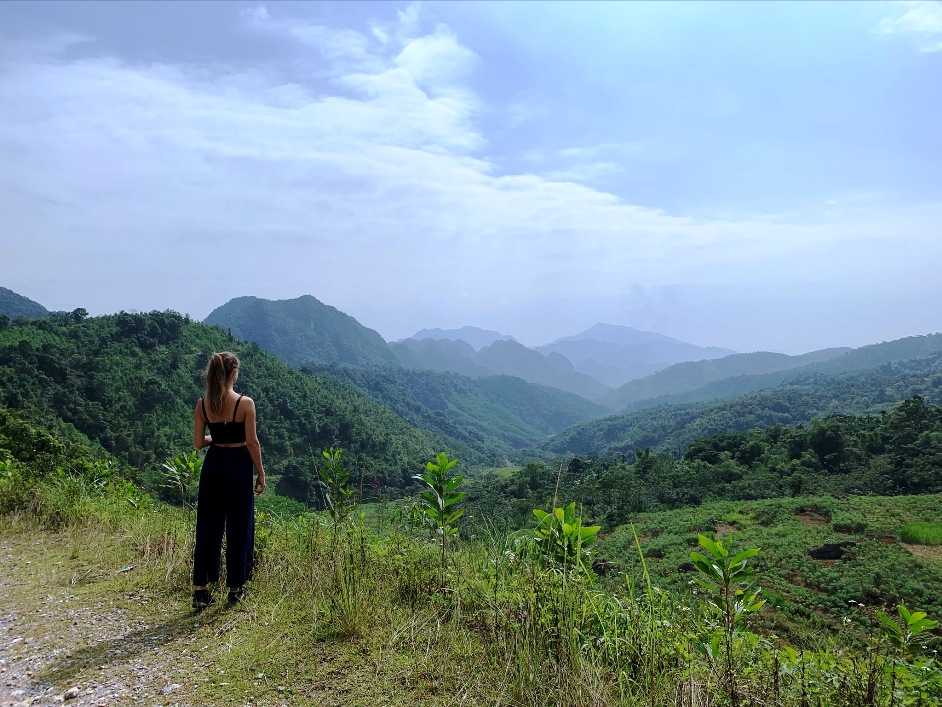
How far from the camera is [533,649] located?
2.41 m

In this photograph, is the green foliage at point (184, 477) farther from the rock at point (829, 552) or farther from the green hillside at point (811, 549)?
the rock at point (829, 552)

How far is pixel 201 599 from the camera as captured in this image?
3416mm

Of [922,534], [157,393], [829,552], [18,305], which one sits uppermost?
[18,305]

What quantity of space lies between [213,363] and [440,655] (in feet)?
7.74

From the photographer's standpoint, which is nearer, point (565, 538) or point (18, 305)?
point (565, 538)

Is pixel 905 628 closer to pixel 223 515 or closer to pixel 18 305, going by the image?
pixel 223 515

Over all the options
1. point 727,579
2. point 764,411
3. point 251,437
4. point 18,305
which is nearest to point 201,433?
point 251,437

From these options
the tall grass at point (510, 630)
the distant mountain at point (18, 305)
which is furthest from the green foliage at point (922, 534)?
the distant mountain at point (18, 305)

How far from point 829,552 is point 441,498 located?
28.3m

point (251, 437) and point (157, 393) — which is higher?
point (251, 437)

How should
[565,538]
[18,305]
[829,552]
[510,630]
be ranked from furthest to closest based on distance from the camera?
[18,305] < [829,552] < [565,538] < [510,630]

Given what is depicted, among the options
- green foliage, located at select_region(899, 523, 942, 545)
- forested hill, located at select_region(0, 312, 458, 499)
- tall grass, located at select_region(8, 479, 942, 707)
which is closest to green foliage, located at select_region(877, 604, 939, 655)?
tall grass, located at select_region(8, 479, 942, 707)

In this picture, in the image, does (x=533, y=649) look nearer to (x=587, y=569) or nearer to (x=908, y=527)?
(x=587, y=569)

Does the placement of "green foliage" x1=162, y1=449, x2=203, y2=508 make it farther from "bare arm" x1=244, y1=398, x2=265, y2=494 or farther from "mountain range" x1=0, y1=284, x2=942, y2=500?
"mountain range" x1=0, y1=284, x2=942, y2=500
